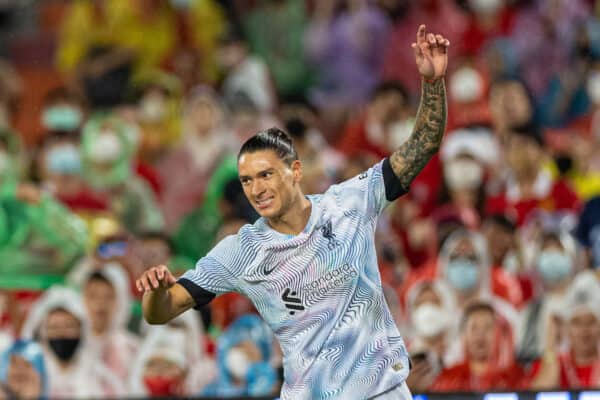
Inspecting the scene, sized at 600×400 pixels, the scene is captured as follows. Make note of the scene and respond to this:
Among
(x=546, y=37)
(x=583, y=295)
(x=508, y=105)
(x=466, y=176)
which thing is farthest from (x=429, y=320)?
(x=546, y=37)

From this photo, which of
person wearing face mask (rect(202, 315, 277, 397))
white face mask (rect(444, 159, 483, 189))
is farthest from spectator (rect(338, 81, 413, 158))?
person wearing face mask (rect(202, 315, 277, 397))

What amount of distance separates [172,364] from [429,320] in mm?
1615

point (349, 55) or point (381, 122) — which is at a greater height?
point (349, 55)

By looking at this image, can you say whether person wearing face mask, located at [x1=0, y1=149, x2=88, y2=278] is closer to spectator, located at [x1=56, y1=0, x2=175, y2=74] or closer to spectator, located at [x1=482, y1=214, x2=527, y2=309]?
spectator, located at [x1=482, y1=214, x2=527, y2=309]

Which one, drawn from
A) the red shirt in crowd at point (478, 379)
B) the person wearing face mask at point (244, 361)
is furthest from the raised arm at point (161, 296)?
the red shirt in crowd at point (478, 379)

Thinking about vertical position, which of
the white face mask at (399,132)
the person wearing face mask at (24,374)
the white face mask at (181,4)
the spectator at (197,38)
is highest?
the white face mask at (181,4)

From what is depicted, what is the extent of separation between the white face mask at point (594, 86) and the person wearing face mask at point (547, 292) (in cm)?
268

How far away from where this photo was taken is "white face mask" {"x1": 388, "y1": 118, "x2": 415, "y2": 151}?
13.2m

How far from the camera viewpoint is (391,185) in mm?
6438

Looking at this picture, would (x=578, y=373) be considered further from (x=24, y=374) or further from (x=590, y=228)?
(x=24, y=374)

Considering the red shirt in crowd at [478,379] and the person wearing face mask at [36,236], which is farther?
the person wearing face mask at [36,236]

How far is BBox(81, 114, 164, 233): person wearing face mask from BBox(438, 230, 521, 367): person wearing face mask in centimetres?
271

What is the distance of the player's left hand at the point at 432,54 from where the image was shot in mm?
6258

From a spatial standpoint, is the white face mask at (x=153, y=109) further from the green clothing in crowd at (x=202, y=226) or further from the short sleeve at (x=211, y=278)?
the short sleeve at (x=211, y=278)
